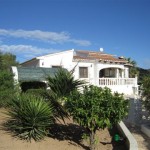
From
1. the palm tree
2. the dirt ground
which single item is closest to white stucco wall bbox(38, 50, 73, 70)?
the palm tree

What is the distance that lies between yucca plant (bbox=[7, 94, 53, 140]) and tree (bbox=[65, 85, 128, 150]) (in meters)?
1.46

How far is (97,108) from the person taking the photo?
7699mm

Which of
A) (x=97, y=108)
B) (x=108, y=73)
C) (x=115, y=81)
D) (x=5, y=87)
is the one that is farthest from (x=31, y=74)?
(x=97, y=108)

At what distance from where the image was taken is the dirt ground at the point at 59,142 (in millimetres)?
8672

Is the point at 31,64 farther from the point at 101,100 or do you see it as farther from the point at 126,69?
the point at 101,100

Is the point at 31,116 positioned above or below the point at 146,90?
below

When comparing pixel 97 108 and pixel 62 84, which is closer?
pixel 97 108

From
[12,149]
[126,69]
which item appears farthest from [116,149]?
[126,69]

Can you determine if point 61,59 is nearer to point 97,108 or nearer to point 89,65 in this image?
point 89,65

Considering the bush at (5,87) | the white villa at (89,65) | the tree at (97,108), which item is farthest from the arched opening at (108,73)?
the tree at (97,108)

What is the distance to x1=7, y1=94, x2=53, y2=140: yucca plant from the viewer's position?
922 cm

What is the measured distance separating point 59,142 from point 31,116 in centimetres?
134

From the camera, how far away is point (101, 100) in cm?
783

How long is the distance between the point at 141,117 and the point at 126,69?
22364mm
